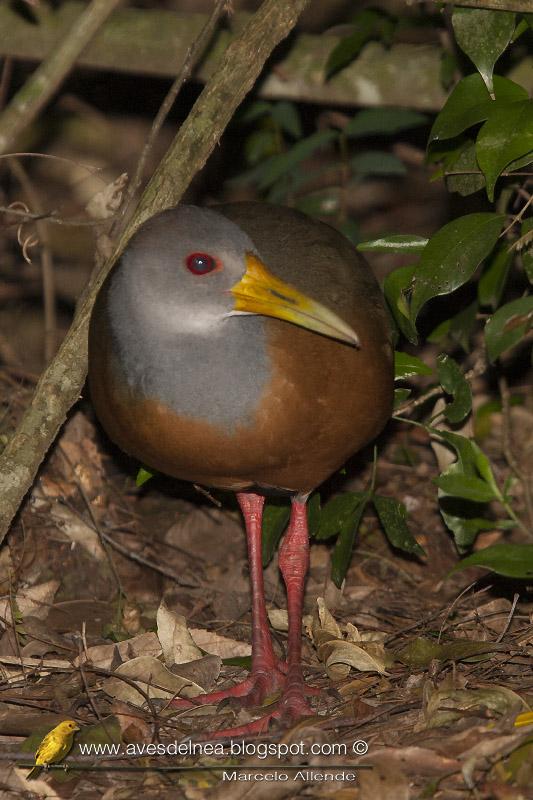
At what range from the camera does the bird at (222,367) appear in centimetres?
375

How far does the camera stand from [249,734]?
12.4 ft

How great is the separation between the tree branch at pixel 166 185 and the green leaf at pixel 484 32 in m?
0.88

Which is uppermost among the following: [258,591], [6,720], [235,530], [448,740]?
[6,720]

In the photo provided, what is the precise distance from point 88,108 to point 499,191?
3.80m

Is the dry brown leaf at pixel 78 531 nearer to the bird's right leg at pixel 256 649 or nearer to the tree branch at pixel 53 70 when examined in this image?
the bird's right leg at pixel 256 649

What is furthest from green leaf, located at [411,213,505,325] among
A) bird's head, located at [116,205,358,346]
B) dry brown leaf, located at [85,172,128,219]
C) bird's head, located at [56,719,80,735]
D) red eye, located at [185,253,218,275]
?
bird's head, located at [56,719,80,735]

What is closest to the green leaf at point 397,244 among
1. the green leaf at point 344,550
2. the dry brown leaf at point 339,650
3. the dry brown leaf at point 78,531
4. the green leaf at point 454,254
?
the green leaf at point 454,254

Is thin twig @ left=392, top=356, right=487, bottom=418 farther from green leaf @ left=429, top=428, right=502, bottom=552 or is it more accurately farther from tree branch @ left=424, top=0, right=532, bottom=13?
tree branch @ left=424, top=0, right=532, bottom=13

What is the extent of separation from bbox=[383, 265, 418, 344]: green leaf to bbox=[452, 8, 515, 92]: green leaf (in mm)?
828

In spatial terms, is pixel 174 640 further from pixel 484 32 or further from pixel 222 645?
pixel 484 32

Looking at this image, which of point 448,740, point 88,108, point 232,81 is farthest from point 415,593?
point 88,108

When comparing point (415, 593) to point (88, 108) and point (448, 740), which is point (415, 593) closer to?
point (448, 740)

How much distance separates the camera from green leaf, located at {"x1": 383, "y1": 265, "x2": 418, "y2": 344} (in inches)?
170

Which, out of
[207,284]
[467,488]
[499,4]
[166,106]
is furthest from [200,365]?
[499,4]
